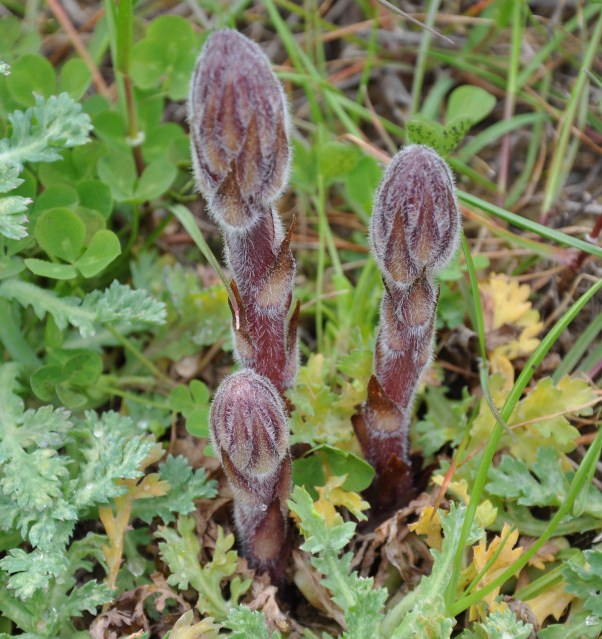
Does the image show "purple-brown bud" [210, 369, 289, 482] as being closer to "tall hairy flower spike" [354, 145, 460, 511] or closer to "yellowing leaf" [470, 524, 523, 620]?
"tall hairy flower spike" [354, 145, 460, 511]

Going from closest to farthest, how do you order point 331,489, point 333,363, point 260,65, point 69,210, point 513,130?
point 260,65 → point 331,489 → point 69,210 → point 333,363 → point 513,130

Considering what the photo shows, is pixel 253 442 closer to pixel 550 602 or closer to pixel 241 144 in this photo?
pixel 241 144

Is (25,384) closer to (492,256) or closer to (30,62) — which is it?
(30,62)

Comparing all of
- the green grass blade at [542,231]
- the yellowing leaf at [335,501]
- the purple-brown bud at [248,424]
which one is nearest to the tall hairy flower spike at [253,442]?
the purple-brown bud at [248,424]

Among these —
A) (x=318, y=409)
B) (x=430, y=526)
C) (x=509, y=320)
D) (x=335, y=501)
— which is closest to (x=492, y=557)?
(x=430, y=526)

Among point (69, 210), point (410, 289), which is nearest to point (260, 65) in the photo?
point (410, 289)

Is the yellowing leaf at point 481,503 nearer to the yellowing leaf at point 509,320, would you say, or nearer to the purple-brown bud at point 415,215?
the yellowing leaf at point 509,320
